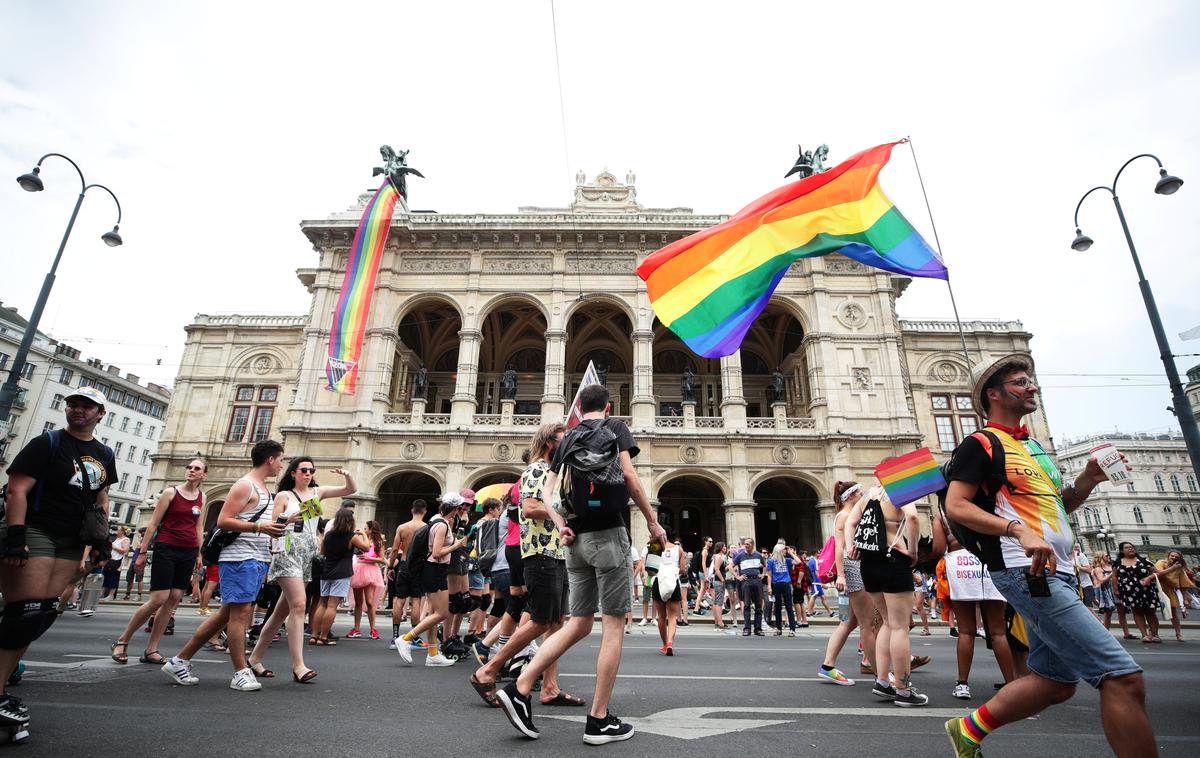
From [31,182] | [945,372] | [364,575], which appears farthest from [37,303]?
[945,372]

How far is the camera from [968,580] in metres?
5.19

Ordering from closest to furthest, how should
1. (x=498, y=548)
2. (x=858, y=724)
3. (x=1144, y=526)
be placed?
(x=858, y=724) < (x=498, y=548) < (x=1144, y=526)

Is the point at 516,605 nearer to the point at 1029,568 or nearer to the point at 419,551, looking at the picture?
the point at 419,551

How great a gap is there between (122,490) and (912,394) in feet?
212

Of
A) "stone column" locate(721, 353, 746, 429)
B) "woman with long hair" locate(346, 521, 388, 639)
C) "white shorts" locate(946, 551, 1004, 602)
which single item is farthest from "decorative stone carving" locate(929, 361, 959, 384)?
"woman with long hair" locate(346, 521, 388, 639)

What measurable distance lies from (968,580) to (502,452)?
19.5 m

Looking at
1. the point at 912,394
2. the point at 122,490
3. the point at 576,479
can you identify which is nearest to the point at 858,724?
the point at 576,479

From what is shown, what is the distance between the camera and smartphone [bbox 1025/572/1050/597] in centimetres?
235

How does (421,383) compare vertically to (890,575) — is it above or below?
above

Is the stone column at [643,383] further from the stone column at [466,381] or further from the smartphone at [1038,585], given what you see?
the smartphone at [1038,585]

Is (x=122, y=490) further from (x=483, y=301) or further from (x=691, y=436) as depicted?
(x=691, y=436)

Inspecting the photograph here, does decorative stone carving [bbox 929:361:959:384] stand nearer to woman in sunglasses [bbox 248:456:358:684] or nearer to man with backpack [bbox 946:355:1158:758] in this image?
man with backpack [bbox 946:355:1158:758]

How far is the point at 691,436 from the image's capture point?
23359 mm

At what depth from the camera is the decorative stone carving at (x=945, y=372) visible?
1078 inches
